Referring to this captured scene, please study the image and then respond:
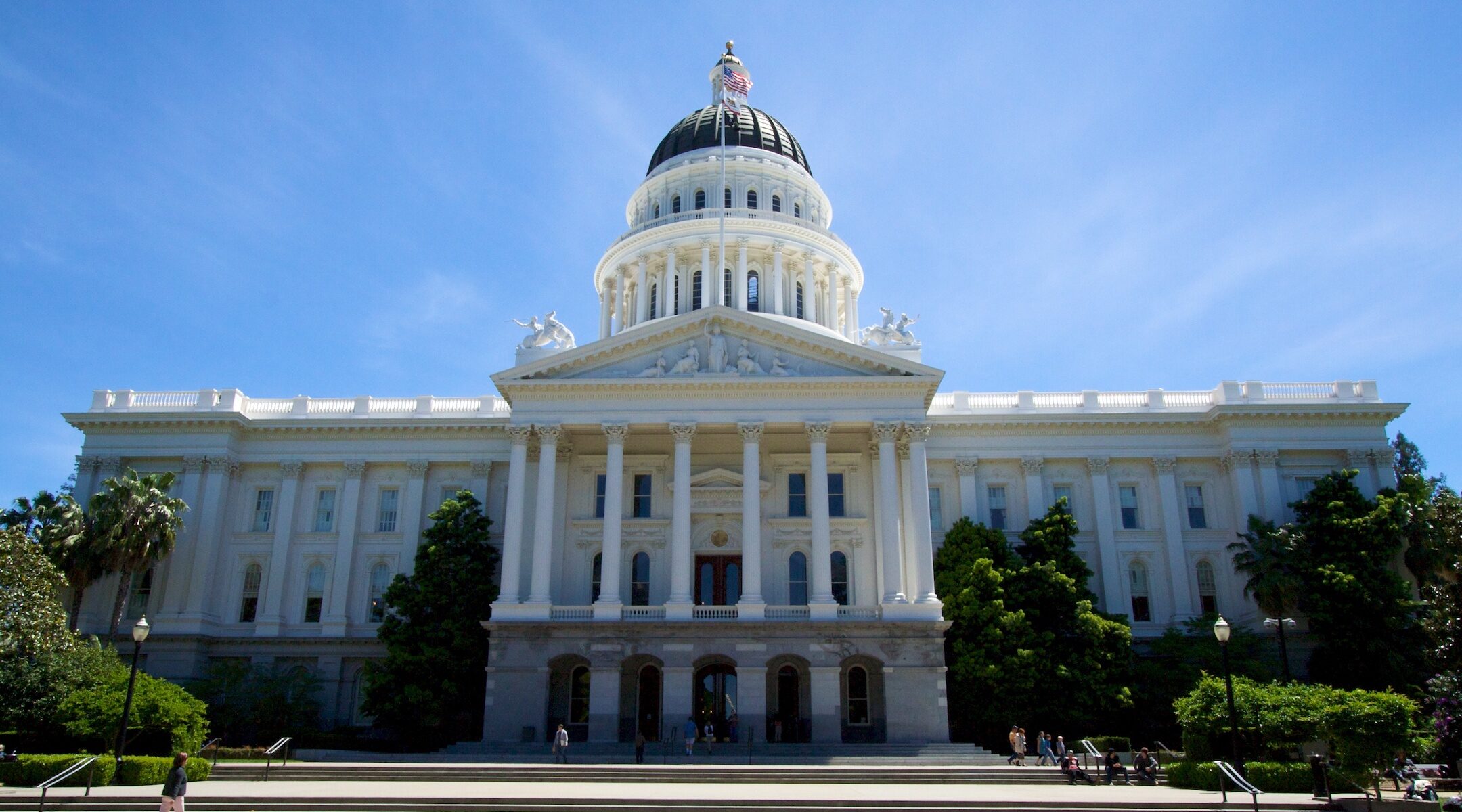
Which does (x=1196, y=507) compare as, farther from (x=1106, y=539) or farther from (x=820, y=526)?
(x=820, y=526)

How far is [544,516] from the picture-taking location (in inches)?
1515

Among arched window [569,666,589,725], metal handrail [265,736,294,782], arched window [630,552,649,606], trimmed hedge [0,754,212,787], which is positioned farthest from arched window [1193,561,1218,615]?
trimmed hedge [0,754,212,787]

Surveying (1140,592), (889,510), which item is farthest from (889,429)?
(1140,592)

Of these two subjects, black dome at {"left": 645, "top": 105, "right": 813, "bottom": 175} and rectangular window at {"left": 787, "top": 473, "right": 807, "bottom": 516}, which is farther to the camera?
black dome at {"left": 645, "top": 105, "right": 813, "bottom": 175}

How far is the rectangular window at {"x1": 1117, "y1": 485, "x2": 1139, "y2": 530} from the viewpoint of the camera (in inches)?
1757

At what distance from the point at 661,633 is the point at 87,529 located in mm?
22216

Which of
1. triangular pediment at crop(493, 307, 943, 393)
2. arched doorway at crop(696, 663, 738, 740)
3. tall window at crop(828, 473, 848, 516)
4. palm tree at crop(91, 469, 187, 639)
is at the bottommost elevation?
arched doorway at crop(696, 663, 738, 740)

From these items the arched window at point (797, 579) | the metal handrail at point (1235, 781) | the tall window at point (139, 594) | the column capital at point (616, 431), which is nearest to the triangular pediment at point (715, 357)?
the column capital at point (616, 431)

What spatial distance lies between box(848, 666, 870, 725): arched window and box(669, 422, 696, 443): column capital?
10234mm

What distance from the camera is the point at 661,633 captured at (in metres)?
36.2

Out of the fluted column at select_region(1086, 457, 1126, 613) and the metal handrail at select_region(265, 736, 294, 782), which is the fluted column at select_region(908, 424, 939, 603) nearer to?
the fluted column at select_region(1086, 457, 1126, 613)

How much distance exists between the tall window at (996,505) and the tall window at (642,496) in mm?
14208

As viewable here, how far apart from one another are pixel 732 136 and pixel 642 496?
80.7 ft

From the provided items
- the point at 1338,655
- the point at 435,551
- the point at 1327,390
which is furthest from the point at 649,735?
the point at 1327,390
